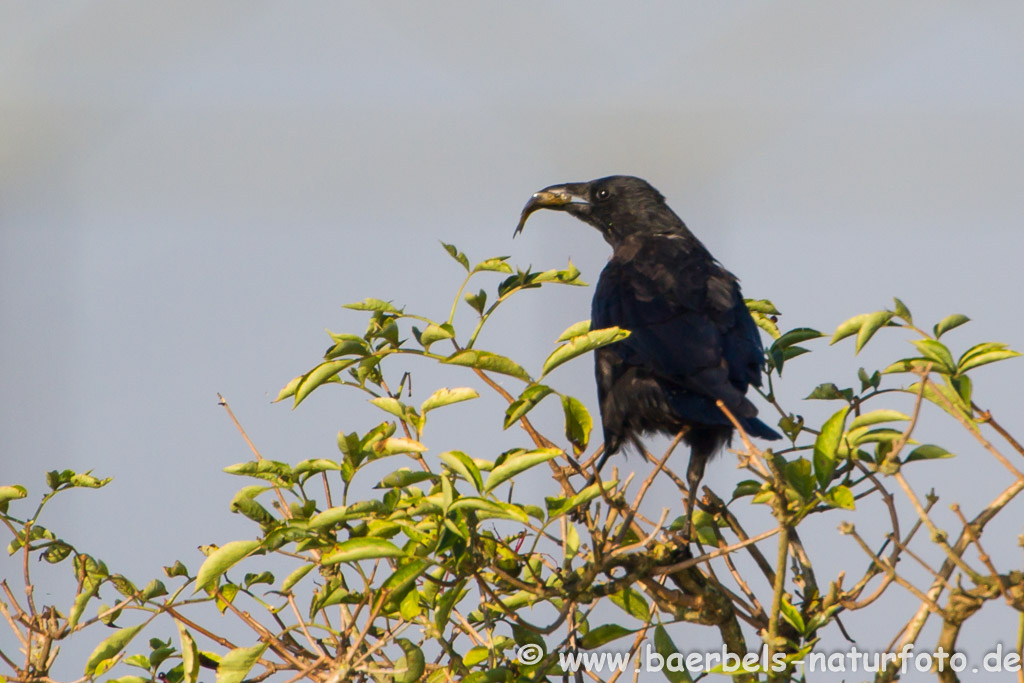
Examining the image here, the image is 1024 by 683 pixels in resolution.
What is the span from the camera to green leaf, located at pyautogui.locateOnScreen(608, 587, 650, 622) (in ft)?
8.09

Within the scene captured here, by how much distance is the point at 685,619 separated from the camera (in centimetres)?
232

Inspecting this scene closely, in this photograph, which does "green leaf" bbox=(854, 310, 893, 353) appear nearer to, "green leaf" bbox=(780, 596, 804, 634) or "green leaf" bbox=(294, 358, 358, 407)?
"green leaf" bbox=(780, 596, 804, 634)

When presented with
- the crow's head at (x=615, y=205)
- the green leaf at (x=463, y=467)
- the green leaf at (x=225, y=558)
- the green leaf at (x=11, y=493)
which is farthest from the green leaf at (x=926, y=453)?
the crow's head at (x=615, y=205)

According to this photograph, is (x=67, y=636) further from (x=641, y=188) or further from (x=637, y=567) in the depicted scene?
→ (x=641, y=188)

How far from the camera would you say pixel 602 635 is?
7.64 feet

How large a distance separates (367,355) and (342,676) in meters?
0.63

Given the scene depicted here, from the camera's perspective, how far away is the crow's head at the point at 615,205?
450 centimetres

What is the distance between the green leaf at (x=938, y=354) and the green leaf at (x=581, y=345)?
57 centimetres

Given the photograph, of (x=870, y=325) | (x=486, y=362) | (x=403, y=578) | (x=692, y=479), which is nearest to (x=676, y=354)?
(x=692, y=479)

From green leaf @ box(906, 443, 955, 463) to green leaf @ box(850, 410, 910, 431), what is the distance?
0.55ft

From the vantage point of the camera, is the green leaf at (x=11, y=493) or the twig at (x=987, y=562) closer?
the twig at (x=987, y=562)

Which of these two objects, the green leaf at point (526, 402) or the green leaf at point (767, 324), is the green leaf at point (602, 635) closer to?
the green leaf at point (526, 402)

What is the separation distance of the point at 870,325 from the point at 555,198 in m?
2.59

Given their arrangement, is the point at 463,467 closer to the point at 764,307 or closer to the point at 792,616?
the point at 792,616
